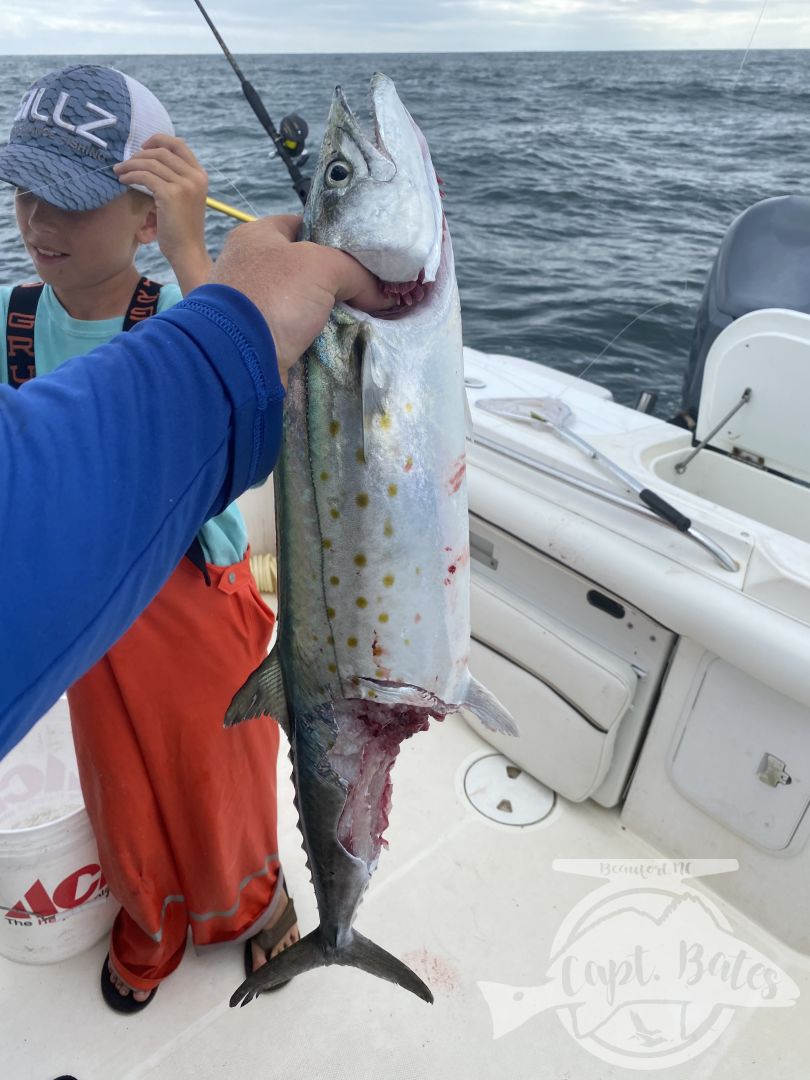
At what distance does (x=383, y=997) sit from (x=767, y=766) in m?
1.25

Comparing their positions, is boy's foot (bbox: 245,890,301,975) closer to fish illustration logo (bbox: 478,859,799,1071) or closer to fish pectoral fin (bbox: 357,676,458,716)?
fish illustration logo (bbox: 478,859,799,1071)

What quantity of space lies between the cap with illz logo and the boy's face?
41mm

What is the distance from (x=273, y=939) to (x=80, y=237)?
6.03 ft

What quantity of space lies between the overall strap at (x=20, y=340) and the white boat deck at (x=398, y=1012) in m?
1.66

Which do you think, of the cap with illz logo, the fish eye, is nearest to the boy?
the cap with illz logo

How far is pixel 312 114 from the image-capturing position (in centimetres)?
1730

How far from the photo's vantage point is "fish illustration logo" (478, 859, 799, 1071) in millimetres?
2035

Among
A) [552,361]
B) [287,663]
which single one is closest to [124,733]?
[287,663]

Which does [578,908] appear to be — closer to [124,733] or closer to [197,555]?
[124,733]

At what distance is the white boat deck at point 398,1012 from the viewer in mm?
1953

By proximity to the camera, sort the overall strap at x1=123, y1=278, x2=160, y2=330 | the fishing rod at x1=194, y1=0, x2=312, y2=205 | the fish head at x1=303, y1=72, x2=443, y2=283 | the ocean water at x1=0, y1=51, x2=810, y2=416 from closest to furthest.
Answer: the fish head at x1=303, y1=72, x2=443, y2=283 < the overall strap at x1=123, y1=278, x2=160, y2=330 < the fishing rod at x1=194, y1=0, x2=312, y2=205 < the ocean water at x1=0, y1=51, x2=810, y2=416

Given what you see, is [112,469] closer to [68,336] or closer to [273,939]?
[68,336]

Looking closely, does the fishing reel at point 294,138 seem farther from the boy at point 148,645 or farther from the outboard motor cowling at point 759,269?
the outboard motor cowling at point 759,269

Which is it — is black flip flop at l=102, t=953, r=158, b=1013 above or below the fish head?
below
